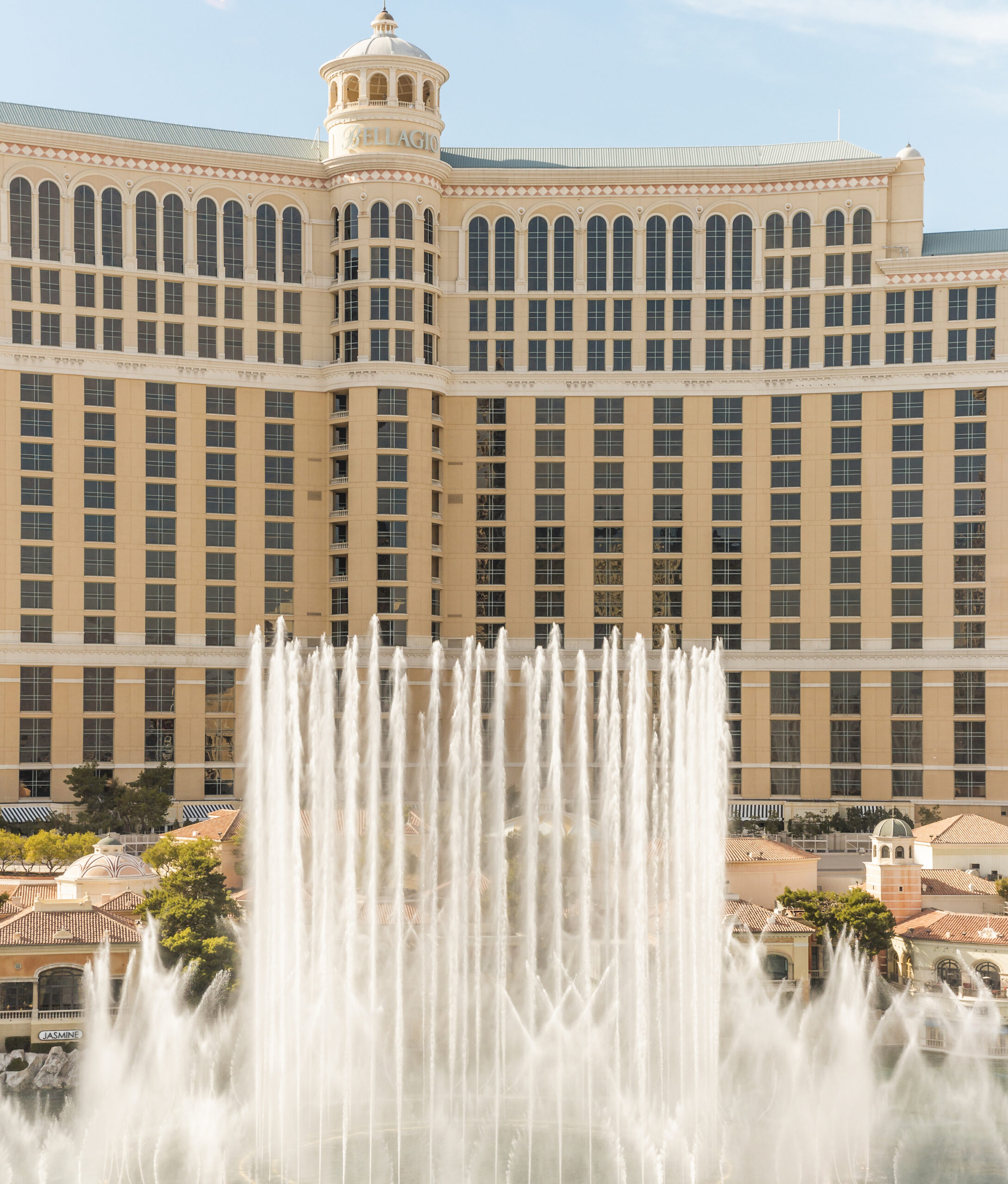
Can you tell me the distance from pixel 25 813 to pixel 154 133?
39.9 m

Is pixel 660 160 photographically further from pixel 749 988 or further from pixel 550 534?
pixel 749 988

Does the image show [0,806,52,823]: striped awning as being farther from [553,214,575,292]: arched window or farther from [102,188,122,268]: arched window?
[553,214,575,292]: arched window

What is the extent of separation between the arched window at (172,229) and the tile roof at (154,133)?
128 inches

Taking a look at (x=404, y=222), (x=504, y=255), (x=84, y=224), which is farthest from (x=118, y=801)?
(x=504, y=255)

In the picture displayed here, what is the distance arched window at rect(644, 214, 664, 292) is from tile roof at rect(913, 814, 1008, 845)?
3565cm

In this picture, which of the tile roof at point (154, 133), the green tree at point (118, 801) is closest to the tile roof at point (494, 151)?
the tile roof at point (154, 133)

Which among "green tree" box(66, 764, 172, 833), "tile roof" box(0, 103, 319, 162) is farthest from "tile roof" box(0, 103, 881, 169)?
"green tree" box(66, 764, 172, 833)

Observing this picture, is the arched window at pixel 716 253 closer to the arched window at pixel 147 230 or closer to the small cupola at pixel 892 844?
the arched window at pixel 147 230

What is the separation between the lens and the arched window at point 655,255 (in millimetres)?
86688

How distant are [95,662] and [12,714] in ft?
17.2

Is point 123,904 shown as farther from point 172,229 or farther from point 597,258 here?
point 597,258

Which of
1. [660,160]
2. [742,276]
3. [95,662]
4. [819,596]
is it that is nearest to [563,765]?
[819,596]

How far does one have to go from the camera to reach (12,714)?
79.4 meters

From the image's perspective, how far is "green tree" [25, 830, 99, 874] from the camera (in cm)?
6338
